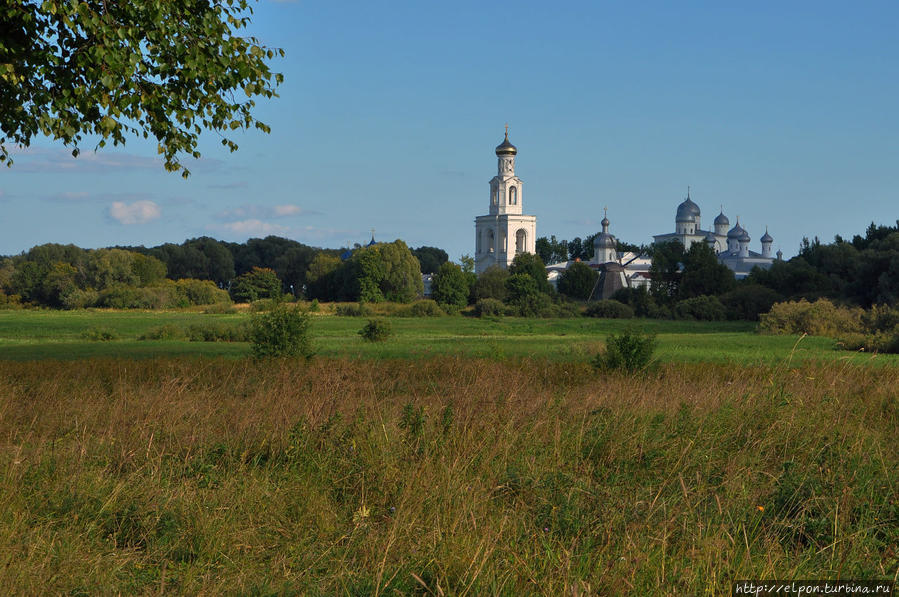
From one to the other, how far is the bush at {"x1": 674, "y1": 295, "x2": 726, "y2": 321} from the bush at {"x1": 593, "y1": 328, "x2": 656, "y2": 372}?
55.4 metres

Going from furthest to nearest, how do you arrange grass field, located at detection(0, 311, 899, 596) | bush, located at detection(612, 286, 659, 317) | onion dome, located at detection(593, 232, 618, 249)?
onion dome, located at detection(593, 232, 618, 249)
bush, located at detection(612, 286, 659, 317)
grass field, located at detection(0, 311, 899, 596)

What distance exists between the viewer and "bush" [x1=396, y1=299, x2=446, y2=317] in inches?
2904

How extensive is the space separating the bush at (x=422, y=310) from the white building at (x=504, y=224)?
54.4m

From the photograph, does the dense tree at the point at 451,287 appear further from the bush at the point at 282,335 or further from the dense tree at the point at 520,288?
the bush at the point at 282,335

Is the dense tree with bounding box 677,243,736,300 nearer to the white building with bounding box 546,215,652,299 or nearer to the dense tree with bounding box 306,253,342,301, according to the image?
the white building with bounding box 546,215,652,299

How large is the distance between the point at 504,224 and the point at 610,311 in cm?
5669

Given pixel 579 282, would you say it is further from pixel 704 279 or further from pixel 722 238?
pixel 722 238

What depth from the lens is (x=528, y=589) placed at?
4141 mm

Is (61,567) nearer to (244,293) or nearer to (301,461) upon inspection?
(301,461)

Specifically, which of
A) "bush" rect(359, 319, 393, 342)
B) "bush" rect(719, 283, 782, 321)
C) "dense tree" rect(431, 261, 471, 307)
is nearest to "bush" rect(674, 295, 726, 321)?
"bush" rect(719, 283, 782, 321)

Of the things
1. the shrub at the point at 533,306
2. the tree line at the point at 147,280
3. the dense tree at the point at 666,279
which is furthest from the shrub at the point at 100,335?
the dense tree at the point at 666,279

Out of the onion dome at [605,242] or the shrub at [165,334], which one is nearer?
the shrub at [165,334]

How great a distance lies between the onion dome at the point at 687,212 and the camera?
16650 centimetres

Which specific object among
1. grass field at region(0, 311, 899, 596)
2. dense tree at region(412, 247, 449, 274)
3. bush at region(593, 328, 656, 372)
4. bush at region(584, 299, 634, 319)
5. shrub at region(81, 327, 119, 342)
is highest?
dense tree at region(412, 247, 449, 274)
